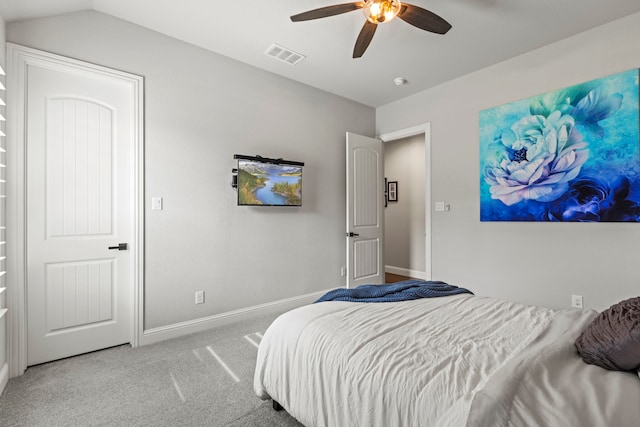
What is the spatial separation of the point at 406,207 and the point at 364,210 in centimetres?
184

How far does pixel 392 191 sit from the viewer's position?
5781 mm

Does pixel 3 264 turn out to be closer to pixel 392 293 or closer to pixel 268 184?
pixel 268 184

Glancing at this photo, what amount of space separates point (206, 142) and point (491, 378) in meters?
2.88

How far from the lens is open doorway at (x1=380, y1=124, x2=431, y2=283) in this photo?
17.5 ft

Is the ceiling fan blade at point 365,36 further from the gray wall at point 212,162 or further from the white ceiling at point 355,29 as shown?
the gray wall at point 212,162

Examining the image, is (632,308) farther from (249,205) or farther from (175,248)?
(175,248)

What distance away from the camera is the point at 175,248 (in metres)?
2.79

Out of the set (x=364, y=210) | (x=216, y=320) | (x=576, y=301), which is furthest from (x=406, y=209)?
(x=216, y=320)

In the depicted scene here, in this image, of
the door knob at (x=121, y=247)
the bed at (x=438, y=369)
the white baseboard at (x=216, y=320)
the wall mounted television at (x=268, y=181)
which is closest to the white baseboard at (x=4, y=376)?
the white baseboard at (x=216, y=320)

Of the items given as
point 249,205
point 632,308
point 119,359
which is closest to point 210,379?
point 119,359

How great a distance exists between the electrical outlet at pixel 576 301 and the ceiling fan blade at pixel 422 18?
2598 mm

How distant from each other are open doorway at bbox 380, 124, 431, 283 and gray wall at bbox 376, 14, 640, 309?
140 cm

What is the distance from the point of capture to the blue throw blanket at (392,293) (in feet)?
6.40

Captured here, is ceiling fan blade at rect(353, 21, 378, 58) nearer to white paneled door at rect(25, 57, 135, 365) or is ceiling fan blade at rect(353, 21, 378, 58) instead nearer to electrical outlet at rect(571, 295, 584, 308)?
white paneled door at rect(25, 57, 135, 365)
